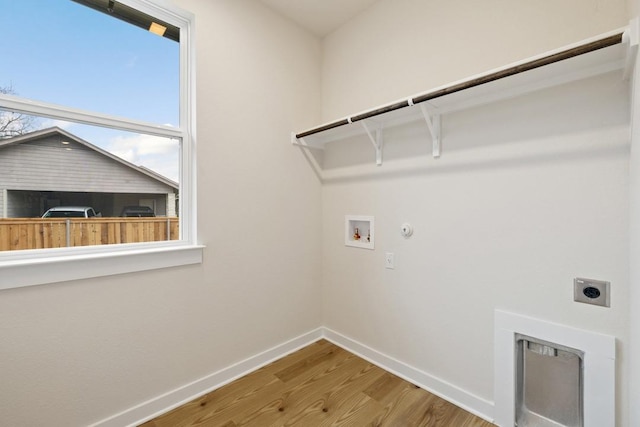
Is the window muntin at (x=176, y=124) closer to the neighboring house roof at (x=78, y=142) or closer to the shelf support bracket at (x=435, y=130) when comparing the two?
the neighboring house roof at (x=78, y=142)

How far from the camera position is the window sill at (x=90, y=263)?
3.95ft

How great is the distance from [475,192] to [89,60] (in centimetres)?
219

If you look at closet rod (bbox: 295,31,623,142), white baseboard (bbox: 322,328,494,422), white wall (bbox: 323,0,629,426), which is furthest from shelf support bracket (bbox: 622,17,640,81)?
white baseboard (bbox: 322,328,494,422)

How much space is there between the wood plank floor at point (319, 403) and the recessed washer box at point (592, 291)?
0.85 metres

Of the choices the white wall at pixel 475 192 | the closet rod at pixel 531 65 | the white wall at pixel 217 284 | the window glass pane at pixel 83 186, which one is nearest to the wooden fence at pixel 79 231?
the window glass pane at pixel 83 186

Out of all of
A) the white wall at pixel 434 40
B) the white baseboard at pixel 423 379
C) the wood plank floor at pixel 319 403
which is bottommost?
the wood plank floor at pixel 319 403

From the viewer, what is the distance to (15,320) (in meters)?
1.21

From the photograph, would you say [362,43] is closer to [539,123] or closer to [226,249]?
[539,123]

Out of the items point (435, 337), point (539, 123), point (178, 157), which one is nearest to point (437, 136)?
point (539, 123)

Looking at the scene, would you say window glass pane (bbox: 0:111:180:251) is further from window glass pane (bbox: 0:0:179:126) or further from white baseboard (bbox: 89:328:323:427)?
white baseboard (bbox: 89:328:323:427)

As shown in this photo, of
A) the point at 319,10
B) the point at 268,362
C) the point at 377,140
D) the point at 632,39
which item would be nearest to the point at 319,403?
the point at 268,362

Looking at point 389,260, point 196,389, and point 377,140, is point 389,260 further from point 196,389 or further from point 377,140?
point 196,389

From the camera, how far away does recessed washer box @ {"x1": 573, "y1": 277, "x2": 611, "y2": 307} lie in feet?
3.93

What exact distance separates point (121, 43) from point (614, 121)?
8.04 ft
